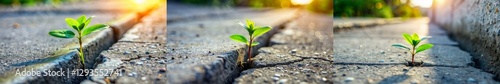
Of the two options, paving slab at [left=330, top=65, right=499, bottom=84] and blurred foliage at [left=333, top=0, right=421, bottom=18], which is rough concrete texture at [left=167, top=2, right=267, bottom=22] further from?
paving slab at [left=330, top=65, right=499, bottom=84]

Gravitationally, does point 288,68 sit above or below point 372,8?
below

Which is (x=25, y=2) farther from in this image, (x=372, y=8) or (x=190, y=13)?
(x=372, y=8)

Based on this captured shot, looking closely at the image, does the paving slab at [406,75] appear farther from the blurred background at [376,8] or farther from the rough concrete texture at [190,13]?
the blurred background at [376,8]

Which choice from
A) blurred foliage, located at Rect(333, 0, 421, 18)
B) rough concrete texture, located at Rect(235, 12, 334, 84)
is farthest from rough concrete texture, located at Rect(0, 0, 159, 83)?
blurred foliage, located at Rect(333, 0, 421, 18)

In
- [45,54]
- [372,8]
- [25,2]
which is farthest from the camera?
[372,8]

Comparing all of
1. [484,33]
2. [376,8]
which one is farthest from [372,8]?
[484,33]

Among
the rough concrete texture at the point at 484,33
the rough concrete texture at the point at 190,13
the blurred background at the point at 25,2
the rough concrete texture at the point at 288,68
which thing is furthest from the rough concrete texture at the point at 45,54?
the blurred background at the point at 25,2

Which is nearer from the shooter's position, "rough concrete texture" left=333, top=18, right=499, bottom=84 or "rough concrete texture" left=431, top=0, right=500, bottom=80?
"rough concrete texture" left=333, top=18, right=499, bottom=84
